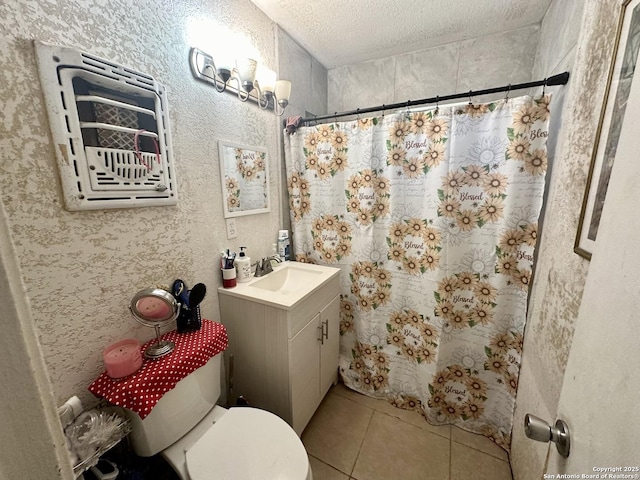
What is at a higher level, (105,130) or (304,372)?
(105,130)

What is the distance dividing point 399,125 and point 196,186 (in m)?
1.12

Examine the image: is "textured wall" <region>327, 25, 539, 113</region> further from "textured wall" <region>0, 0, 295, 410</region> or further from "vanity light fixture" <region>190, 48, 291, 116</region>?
"textured wall" <region>0, 0, 295, 410</region>

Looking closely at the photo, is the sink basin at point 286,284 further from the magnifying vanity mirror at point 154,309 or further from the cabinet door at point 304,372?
the magnifying vanity mirror at point 154,309

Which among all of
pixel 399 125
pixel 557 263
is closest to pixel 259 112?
pixel 399 125

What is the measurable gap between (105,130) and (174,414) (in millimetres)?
1044

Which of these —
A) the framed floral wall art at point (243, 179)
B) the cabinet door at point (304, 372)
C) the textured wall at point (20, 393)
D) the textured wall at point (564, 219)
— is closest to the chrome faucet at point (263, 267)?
the framed floral wall art at point (243, 179)

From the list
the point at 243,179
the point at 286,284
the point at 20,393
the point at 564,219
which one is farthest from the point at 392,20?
the point at 20,393

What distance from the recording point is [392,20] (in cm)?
152

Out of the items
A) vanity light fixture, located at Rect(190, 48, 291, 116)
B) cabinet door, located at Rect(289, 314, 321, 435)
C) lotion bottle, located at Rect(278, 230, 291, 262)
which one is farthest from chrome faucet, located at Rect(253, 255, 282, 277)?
vanity light fixture, located at Rect(190, 48, 291, 116)

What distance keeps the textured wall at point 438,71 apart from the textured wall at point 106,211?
34.3 inches

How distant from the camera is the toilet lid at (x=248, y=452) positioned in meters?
0.87

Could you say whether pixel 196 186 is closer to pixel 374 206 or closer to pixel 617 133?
pixel 374 206

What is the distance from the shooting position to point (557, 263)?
0.96 m

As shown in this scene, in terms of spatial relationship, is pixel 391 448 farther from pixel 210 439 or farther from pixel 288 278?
pixel 288 278
